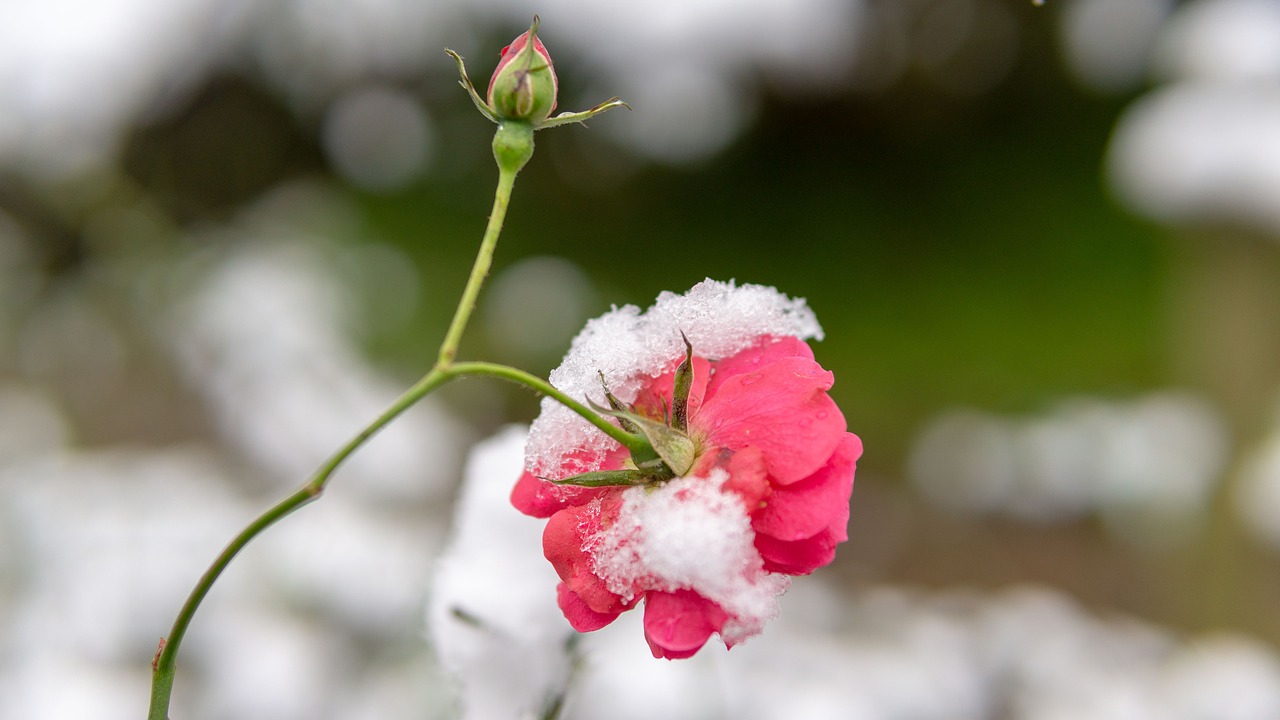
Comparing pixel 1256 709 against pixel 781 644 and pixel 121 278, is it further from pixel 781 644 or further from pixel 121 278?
pixel 121 278

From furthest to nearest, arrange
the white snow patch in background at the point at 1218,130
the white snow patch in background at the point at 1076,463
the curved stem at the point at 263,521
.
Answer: the white snow patch in background at the point at 1076,463 → the white snow patch in background at the point at 1218,130 → the curved stem at the point at 263,521

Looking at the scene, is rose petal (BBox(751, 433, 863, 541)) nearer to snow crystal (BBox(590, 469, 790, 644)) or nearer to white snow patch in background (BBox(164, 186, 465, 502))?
snow crystal (BBox(590, 469, 790, 644))

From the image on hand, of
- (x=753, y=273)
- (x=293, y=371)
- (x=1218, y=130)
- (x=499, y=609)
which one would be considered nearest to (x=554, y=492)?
(x=499, y=609)

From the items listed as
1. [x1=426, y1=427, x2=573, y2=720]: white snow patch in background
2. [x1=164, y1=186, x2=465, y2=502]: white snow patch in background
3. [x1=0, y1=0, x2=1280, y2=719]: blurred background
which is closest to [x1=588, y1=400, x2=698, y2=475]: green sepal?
[x1=426, y1=427, x2=573, y2=720]: white snow patch in background

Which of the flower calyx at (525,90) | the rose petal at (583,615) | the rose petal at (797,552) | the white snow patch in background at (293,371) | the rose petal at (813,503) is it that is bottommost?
the white snow patch in background at (293,371)

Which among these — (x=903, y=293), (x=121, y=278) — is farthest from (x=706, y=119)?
(x=121, y=278)

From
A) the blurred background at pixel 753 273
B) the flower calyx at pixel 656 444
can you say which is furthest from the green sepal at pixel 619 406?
the blurred background at pixel 753 273

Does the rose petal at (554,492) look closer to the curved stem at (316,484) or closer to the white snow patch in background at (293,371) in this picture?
the curved stem at (316,484)
